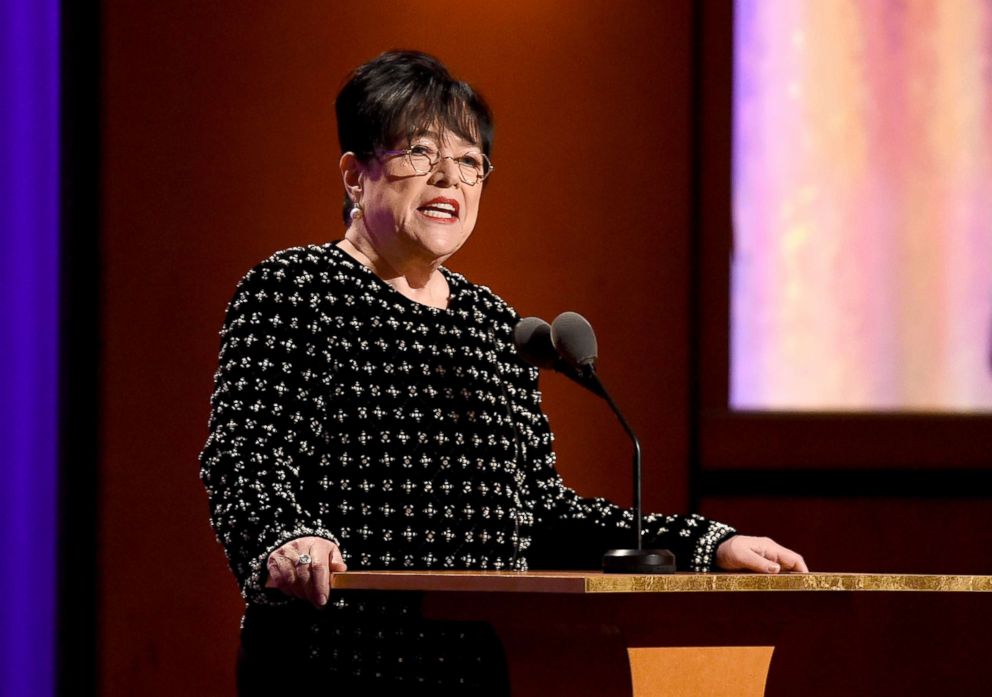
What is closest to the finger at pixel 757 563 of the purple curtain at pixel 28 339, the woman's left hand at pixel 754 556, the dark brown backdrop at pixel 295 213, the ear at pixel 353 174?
the woman's left hand at pixel 754 556

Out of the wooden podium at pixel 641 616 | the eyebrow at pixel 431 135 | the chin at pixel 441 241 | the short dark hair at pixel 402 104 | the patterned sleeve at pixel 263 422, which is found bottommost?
the wooden podium at pixel 641 616

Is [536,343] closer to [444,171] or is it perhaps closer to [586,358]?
[586,358]

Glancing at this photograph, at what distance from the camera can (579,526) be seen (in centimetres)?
220

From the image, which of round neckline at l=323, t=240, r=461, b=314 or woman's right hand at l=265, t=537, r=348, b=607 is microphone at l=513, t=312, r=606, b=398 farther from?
woman's right hand at l=265, t=537, r=348, b=607

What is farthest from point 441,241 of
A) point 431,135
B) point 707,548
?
point 707,548

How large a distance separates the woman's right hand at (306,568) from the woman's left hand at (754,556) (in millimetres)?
567

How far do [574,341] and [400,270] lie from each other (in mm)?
473

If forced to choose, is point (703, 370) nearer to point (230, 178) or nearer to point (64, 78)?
point (230, 178)

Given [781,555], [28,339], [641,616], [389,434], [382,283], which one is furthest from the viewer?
[28,339]

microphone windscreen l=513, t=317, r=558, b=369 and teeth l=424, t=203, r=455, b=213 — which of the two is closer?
microphone windscreen l=513, t=317, r=558, b=369

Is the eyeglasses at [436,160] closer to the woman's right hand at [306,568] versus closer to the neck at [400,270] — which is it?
the neck at [400,270]

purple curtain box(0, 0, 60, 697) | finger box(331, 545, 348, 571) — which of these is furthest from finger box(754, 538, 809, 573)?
purple curtain box(0, 0, 60, 697)

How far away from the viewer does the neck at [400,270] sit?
7.29ft

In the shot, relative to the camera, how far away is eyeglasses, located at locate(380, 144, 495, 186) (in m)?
2.21
